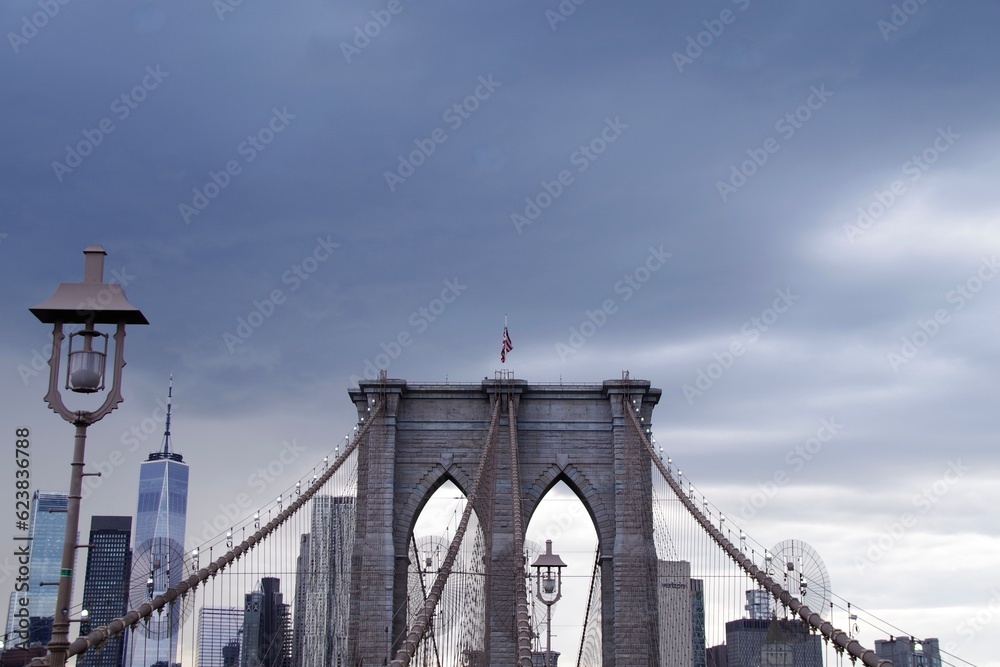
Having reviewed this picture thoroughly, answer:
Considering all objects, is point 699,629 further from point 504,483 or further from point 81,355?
point 81,355

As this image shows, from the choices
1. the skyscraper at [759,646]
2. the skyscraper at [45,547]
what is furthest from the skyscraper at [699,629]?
the skyscraper at [45,547]

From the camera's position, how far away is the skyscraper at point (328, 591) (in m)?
69.6

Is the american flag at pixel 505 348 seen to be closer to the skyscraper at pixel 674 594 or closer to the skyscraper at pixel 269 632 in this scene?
the skyscraper at pixel 674 594

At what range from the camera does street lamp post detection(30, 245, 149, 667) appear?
31.0 feet

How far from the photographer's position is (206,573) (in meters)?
20.6

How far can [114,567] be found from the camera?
146125 mm

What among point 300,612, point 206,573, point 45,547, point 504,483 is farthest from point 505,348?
point 45,547

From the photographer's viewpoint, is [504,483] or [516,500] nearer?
[516,500]

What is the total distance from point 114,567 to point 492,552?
11738 cm

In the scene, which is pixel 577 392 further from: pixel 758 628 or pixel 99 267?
pixel 99 267

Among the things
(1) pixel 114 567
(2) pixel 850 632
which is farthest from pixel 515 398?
(1) pixel 114 567

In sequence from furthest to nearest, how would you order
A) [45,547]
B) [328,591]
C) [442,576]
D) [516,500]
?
1. [45,547]
2. [328,591]
3. [516,500]
4. [442,576]

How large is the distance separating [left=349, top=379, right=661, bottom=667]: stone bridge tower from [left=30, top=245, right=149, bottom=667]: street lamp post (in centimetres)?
3101

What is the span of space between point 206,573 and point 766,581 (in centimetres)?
1268
